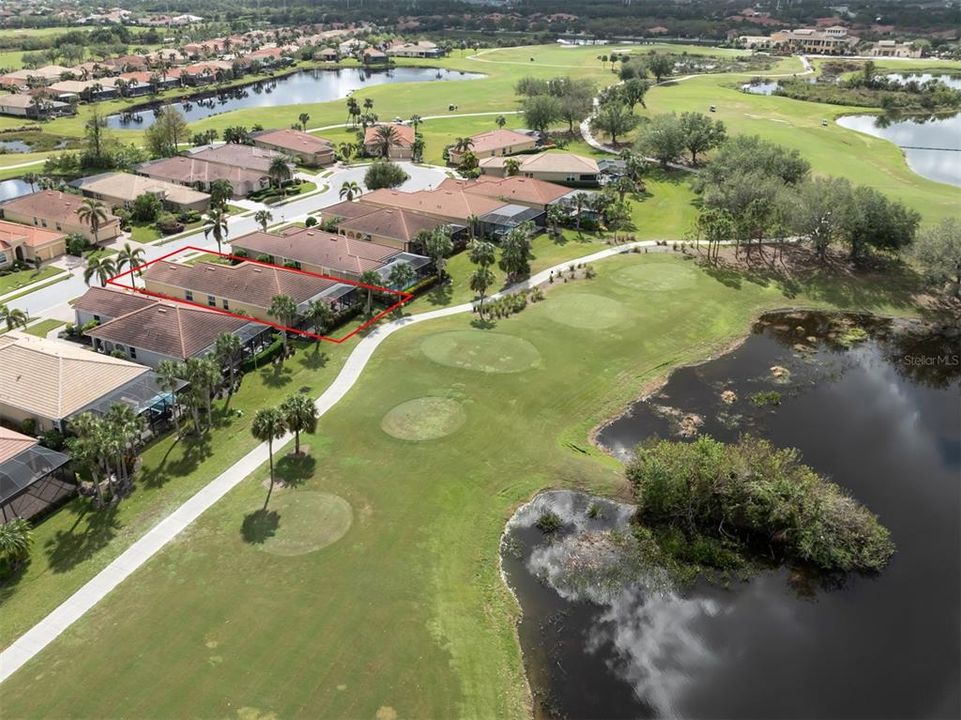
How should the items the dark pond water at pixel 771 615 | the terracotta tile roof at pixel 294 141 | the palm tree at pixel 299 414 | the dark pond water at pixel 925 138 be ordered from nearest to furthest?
1. the dark pond water at pixel 771 615
2. the palm tree at pixel 299 414
3. the dark pond water at pixel 925 138
4. the terracotta tile roof at pixel 294 141

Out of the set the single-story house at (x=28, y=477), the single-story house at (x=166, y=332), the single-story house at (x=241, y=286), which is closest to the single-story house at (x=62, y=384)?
the single-story house at (x=28, y=477)

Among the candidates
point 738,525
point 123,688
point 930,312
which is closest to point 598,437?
point 738,525

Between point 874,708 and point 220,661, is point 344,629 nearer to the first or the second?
point 220,661

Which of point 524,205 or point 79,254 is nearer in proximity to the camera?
point 79,254

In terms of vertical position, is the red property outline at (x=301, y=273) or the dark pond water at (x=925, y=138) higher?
the dark pond water at (x=925, y=138)

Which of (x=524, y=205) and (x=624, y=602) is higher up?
(x=524, y=205)

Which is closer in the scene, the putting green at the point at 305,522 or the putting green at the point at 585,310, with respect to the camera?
the putting green at the point at 305,522

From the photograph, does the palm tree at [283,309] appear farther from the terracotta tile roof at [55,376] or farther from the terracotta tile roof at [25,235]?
the terracotta tile roof at [25,235]

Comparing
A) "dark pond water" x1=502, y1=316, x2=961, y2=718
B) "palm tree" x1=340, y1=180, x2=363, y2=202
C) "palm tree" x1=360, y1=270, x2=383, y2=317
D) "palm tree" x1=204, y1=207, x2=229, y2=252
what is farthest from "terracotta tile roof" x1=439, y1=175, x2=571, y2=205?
"dark pond water" x1=502, y1=316, x2=961, y2=718

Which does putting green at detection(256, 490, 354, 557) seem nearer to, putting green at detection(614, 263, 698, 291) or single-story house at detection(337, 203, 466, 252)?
single-story house at detection(337, 203, 466, 252)
